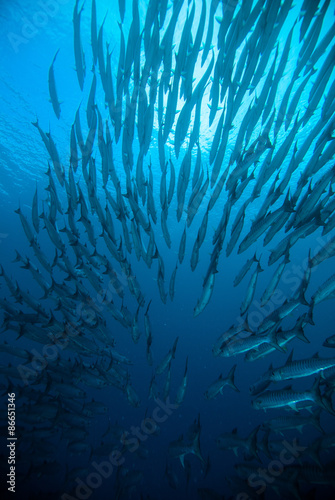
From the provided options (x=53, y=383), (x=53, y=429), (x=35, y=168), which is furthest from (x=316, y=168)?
(x=35, y=168)

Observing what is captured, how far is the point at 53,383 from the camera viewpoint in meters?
6.59

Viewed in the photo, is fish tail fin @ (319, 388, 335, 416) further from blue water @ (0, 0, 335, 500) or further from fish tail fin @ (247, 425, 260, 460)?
blue water @ (0, 0, 335, 500)

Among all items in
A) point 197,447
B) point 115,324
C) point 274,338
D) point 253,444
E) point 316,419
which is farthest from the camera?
point 115,324

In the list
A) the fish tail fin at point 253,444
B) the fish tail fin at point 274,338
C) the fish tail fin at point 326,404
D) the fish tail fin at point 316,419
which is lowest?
the fish tail fin at point 253,444

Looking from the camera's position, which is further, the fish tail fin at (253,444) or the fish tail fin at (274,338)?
the fish tail fin at (253,444)

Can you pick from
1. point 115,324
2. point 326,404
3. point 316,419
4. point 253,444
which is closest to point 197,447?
point 253,444

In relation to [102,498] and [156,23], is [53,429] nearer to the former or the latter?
[102,498]

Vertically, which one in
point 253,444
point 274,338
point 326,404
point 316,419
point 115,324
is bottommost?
point 253,444

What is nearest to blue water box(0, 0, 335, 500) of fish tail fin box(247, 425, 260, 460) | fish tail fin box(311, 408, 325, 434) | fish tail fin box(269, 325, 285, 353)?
fish tail fin box(247, 425, 260, 460)

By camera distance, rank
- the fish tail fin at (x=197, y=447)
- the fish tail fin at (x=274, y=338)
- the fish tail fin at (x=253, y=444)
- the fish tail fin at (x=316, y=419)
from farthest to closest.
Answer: the fish tail fin at (x=197, y=447) → the fish tail fin at (x=253, y=444) → the fish tail fin at (x=316, y=419) → the fish tail fin at (x=274, y=338)

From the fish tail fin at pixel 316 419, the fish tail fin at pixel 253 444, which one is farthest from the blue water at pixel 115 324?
the fish tail fin at pixel 316 419

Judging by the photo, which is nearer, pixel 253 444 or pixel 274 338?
pixel 274 338

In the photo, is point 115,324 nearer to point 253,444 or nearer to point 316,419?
point 253,444

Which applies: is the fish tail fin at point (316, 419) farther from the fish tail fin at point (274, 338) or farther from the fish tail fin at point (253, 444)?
the fish tail fin at point (274, 338)
